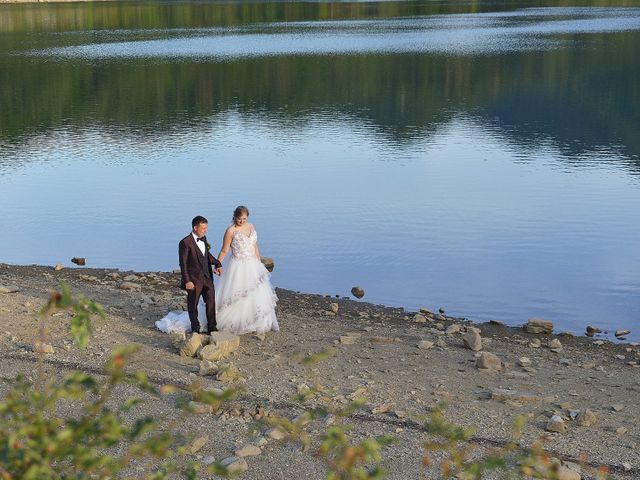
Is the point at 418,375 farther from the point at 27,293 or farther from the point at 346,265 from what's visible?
the point at 346,265

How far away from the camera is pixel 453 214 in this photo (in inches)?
1179

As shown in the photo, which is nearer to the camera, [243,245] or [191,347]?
[191,347]

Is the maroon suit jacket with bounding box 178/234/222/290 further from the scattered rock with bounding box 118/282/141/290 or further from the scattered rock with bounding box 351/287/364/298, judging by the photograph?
the scattered rock with bounding box 351/287/364/298

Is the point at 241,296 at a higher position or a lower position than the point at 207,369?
higher

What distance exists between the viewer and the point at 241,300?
15.5 m

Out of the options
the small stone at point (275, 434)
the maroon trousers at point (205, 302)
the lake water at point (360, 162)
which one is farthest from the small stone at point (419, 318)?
the small stone at point (275, 434)

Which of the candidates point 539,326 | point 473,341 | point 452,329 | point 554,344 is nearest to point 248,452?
point 473,341

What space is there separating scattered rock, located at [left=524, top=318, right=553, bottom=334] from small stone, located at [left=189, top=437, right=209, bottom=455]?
9.14 meters

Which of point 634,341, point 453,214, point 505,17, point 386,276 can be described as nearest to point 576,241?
point 453,214

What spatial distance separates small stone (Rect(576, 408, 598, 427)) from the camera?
473 inches

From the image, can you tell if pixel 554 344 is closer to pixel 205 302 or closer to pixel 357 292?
pixel 357 292

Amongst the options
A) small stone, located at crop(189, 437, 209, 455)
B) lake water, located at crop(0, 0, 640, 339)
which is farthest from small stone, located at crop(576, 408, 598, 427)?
lake water, located at crop(0, 0, 640, 339)

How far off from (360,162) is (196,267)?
24.0 metres

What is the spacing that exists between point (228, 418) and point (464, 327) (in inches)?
302
